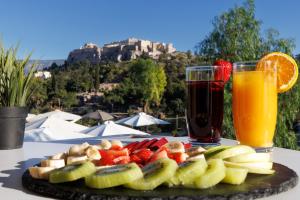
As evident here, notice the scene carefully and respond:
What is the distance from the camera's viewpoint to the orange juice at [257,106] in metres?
1.58

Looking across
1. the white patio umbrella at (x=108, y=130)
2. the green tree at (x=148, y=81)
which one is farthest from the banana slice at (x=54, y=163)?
the green tree at (x=148, y=81)

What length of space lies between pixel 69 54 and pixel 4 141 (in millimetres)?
89222

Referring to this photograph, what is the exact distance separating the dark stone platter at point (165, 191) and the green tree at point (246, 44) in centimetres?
1378

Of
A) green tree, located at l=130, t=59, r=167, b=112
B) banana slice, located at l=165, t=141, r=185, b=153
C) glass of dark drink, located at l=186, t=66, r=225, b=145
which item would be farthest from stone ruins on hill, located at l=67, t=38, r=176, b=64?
banana slice, located at l=165, t=141, r=185, b=153

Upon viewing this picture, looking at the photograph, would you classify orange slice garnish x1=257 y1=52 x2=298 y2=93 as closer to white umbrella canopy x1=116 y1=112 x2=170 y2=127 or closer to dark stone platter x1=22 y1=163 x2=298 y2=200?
dark stone platter x1=22 y1=163 x2=298 y2=200

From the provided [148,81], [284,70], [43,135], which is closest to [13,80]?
[284,70]

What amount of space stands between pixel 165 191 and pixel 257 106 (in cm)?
76

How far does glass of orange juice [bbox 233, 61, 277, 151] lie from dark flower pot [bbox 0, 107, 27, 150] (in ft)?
2.96

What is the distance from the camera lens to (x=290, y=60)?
1.66 m

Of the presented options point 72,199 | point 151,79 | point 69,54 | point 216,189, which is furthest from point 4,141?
point 69,54

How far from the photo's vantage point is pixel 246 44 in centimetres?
1488

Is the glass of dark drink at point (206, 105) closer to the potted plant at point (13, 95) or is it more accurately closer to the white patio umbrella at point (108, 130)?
the potted plant at point (13, 95)

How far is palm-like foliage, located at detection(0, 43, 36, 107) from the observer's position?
6.47 feet

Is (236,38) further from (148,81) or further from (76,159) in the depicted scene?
(148,81)
